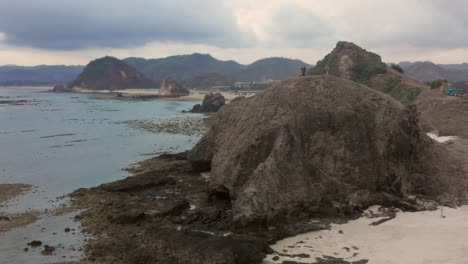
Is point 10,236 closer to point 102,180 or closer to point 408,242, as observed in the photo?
point 102,180

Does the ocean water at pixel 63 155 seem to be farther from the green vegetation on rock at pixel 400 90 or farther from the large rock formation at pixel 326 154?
the green vegetation on rock at pixel 400 90

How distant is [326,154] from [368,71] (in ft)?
256

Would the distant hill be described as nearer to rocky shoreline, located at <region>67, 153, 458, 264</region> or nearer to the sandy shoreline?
rocky shoreline, located at <region>67, 153, 458, 264</region>

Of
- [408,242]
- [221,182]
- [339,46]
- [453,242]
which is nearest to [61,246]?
[221,182]

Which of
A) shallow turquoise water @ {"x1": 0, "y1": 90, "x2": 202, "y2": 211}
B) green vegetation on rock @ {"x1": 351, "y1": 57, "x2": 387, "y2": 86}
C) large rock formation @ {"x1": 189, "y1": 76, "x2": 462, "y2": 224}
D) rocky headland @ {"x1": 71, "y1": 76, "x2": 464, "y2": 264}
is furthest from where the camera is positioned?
green vegetation on rock @ {"x1": 351, "y1": 57, "x2": 387, "y2": 86}

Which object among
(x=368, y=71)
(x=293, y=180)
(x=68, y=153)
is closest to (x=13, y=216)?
(x=293, y=180)

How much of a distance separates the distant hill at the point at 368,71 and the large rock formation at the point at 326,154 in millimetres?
51747

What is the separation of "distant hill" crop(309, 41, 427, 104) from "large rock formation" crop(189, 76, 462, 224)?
51.7 meters

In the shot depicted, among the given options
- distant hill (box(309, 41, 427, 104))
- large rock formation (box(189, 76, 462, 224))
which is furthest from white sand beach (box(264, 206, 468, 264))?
distant hill (box(309, 41, 427, 104))

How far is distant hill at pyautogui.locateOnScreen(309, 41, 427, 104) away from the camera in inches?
3264

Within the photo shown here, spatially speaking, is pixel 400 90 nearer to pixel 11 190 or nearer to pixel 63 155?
pixel 63 155

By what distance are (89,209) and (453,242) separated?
2075 cm

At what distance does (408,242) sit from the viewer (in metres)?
18.8

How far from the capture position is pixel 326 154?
84.0 feet
